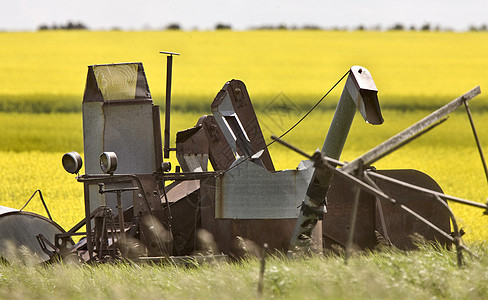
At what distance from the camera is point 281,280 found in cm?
880

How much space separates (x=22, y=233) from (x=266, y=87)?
17.1 meters

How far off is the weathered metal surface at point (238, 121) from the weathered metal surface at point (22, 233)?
97.2 inches

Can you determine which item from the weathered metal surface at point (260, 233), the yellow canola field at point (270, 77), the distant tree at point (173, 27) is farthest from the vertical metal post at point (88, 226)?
the distant tree at point (173, 27)

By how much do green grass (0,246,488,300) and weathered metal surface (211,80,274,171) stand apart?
71.3 inches

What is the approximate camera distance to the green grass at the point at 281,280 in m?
8.20

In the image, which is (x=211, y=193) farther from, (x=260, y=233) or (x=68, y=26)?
(x=68, y=26)

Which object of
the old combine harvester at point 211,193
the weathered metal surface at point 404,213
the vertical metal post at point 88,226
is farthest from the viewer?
the weathered metal surface at point 404,213

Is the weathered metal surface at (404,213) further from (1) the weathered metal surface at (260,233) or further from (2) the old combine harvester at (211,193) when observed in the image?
(1) the weathered metal surface at (260,233)

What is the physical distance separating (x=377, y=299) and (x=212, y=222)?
4.21m

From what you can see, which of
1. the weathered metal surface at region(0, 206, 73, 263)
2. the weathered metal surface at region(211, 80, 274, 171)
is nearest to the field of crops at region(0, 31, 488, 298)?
the weathered metal surface at region(211, 80, 274, 171)

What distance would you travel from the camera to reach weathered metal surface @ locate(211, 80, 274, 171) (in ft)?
39.8

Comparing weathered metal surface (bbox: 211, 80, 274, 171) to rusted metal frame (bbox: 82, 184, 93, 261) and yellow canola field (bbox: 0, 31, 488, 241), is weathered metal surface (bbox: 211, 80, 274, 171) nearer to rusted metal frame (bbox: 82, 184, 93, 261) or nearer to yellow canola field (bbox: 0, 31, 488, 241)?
rusted metal frame (bbox: 82, 184, 93, 261)

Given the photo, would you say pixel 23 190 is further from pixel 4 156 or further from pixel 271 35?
pixel 271 35

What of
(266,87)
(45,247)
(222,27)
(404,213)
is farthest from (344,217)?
(222,27)
